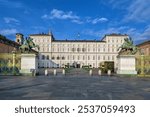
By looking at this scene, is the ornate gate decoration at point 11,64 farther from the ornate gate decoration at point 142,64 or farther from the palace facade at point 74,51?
the palace facade at point 74,51

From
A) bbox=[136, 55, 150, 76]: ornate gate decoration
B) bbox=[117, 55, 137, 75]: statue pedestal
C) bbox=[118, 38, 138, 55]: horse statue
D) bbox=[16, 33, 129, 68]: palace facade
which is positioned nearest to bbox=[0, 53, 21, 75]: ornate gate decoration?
bbox=[117, 55, 137, 75]: statue pedestal

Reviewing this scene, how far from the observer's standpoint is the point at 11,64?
86.4 feet

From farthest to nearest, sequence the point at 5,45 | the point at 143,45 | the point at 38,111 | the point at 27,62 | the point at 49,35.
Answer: the point at 49,35, the point at 143,45, the point at 5,45, the point at 27,62, the point at 38,111

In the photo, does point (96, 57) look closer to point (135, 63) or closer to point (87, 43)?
point (87, 43)

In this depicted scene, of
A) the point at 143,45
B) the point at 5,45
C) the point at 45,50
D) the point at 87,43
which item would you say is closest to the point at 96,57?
the point at 87,43

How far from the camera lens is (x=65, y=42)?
11019 centimetres

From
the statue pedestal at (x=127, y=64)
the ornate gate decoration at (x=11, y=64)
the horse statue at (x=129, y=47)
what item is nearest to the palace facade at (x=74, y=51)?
the horse statue at (x=129, y=47)

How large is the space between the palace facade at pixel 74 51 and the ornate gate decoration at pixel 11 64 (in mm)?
82814

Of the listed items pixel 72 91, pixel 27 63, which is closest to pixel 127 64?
pixel 27 63

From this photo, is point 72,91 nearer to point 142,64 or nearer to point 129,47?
point 142,64

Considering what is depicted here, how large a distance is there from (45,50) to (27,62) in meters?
85.3

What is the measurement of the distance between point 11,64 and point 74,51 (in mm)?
84683

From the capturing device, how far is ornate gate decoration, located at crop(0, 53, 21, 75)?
26.2 metres

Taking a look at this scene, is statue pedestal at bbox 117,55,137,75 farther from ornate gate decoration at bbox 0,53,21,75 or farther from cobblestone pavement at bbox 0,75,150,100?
ornate gate decoration at bbox 0,53,21,75
